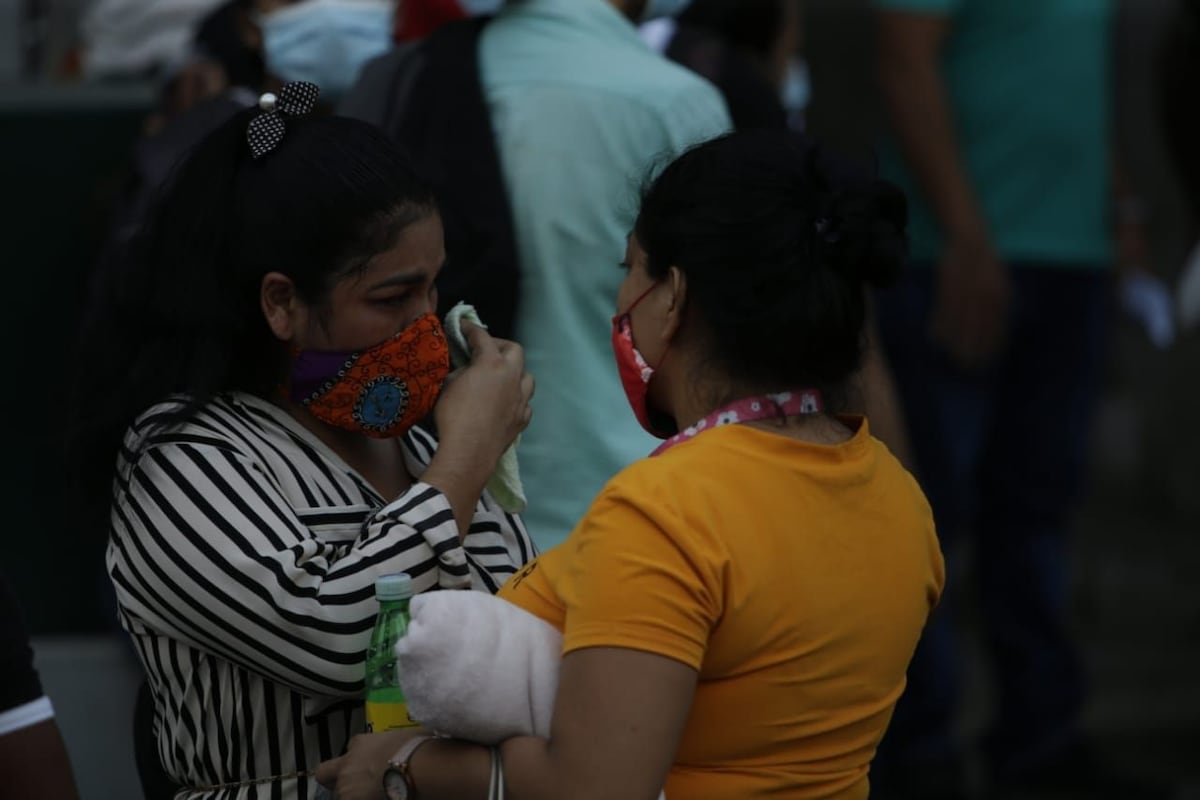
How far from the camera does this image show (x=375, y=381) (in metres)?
2.50

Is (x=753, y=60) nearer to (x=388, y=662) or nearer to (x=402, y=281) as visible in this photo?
(x=402, y=281)

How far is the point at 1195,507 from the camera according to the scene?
7203mm

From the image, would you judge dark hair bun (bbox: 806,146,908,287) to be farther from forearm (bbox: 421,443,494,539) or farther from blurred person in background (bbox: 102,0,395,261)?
blurred person in background (bbox: 102,0,395,261)

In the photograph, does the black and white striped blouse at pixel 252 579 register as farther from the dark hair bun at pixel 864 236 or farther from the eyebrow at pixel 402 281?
the dark hair bun at pixel 864 236

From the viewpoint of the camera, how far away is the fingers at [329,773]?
2201 mm

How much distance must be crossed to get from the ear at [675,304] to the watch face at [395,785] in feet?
1.83

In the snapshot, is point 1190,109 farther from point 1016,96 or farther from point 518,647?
point 518,647

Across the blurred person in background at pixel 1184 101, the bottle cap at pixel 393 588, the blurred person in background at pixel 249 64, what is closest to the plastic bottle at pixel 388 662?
the bottle cap at pixel 393 588

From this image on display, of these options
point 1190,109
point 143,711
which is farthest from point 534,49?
point 1190,109

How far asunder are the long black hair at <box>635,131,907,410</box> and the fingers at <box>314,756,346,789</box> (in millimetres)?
618

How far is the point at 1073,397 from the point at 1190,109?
0.76 metres

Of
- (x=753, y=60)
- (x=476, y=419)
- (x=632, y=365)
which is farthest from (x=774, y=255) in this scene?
(x=753, y=60)

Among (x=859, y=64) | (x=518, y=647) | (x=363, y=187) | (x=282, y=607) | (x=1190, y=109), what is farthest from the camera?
(x=859, y=64)

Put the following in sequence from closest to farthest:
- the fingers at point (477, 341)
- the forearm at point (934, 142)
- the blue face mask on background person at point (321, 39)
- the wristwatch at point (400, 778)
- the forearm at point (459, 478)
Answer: the wristwatch at point (400, 778) < the forearm at point (459, 478) < the fingers at point (477, 341) < the blue face mask on background person at point (321, 39) < the forearm at point (934, 142)
